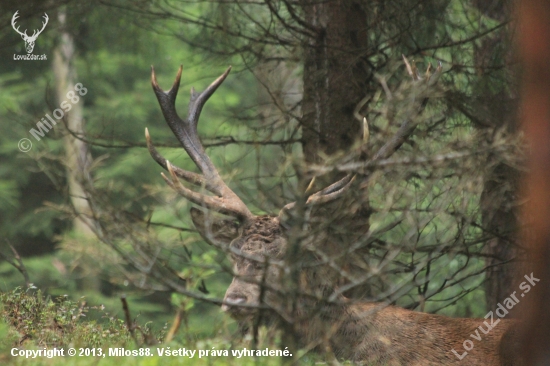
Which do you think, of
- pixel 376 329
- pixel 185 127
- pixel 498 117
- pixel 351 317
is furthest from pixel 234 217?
pixel 498 117

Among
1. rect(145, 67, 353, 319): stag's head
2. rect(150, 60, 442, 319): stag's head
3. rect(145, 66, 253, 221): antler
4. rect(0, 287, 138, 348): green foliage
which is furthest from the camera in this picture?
rect(145, 66, 253, 221): antler

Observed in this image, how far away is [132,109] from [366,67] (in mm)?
11302

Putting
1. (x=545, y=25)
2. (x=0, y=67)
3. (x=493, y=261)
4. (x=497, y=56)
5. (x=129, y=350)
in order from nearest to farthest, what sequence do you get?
(x=545, y=25), (x=129, y=350), (x=497, y=56), (x=493, y=261), (x=0, y=67)

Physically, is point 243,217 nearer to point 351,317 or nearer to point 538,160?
point 351,317

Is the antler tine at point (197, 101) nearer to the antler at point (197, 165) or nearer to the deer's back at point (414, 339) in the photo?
the antler at point (197, 165)

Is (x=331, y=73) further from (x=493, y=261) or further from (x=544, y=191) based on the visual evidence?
(x=544, y=191)

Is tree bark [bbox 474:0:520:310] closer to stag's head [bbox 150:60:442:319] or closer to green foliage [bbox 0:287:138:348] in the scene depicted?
stag's head [bbox 150:60:442:319]

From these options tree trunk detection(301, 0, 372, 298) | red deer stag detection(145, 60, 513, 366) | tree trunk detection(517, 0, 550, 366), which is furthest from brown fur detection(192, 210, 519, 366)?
tree trunk detection(517, 0, 550, 366)

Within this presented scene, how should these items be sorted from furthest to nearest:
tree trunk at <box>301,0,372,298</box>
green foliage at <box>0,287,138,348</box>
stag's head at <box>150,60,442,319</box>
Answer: tree trunk at <box>301,0,372,298</box> → stag's head at <box>150,60,442,319</box> → green foliage at <box>0,287,138,348</box>

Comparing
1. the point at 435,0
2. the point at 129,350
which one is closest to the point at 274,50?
the point at 435,0

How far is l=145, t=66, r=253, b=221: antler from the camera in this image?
234 inches

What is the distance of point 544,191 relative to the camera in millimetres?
2986

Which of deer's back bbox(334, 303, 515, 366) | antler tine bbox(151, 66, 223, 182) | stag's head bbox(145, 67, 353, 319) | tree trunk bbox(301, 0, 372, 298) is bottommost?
deer's back bbox(334, 303, 515, 366)

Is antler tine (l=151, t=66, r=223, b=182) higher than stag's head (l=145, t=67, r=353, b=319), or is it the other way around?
antler tine (l=151, t=66, r=223, b=182)
